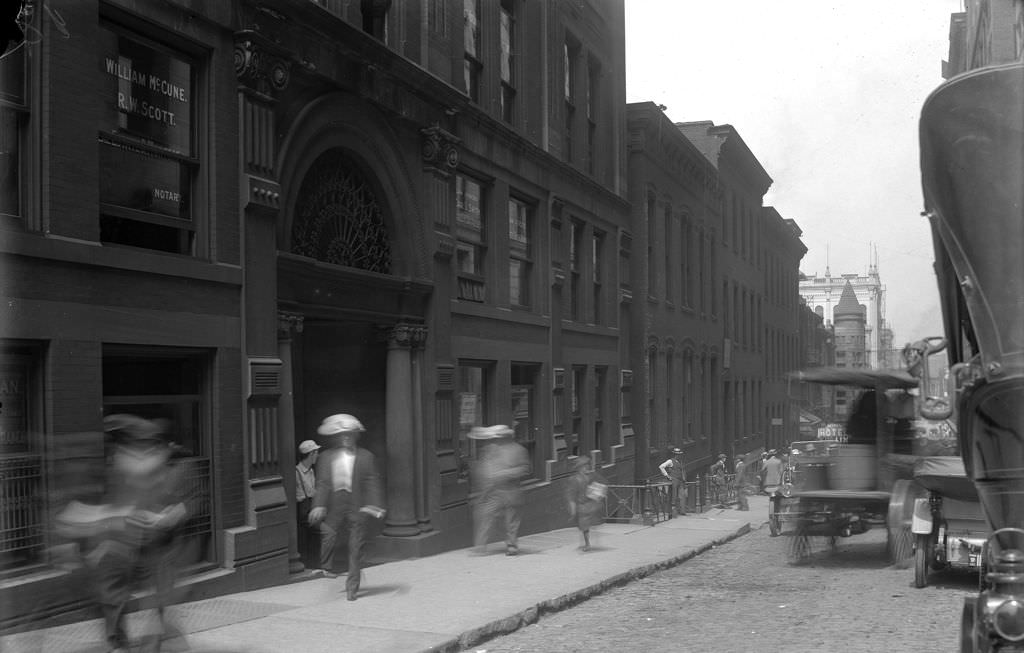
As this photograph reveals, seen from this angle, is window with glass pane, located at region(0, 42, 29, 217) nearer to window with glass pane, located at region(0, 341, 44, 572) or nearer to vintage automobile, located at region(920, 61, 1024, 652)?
window with glass pane, located at region(0, 341, 44, 572)

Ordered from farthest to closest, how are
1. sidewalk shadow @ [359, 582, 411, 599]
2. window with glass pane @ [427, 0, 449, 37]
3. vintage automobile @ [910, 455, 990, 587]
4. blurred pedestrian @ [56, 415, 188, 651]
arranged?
window with glass pane @ [427, 0, 449, 37] → vintage automobile @ [910, 455, 990, 587] → sidewalk shadow @ [359, 582, 411, 599] → blurred pedestrian @ [56, 415, 188, 651]

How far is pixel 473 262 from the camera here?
1836cm

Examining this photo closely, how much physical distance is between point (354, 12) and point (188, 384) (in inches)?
238

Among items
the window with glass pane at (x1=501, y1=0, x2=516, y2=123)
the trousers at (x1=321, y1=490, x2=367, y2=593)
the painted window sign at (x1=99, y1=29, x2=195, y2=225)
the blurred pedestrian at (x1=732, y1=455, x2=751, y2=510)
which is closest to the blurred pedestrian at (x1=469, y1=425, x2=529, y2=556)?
the trousers at (x1=321, y1=490, x2=367, y2=593)

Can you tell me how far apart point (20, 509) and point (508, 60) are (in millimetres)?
13993

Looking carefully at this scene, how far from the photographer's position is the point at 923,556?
12156mm

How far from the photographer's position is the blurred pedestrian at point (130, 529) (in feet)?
22.6

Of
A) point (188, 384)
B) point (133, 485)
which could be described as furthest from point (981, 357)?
point (188, 384)

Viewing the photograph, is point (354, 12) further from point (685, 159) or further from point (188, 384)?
point (685, 159)

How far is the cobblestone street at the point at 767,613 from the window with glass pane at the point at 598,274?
10.5 m

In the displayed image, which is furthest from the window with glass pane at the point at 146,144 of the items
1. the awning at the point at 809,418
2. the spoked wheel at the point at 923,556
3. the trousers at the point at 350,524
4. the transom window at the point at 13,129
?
the awning at the point at 809,418

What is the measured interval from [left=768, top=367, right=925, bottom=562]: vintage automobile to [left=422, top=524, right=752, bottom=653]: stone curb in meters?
2.05

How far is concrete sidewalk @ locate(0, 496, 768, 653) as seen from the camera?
852cm

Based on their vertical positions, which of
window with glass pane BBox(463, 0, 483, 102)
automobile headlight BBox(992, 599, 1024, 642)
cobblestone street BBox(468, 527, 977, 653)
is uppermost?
window with glass pane BBox(463, 0, 483, 102)
